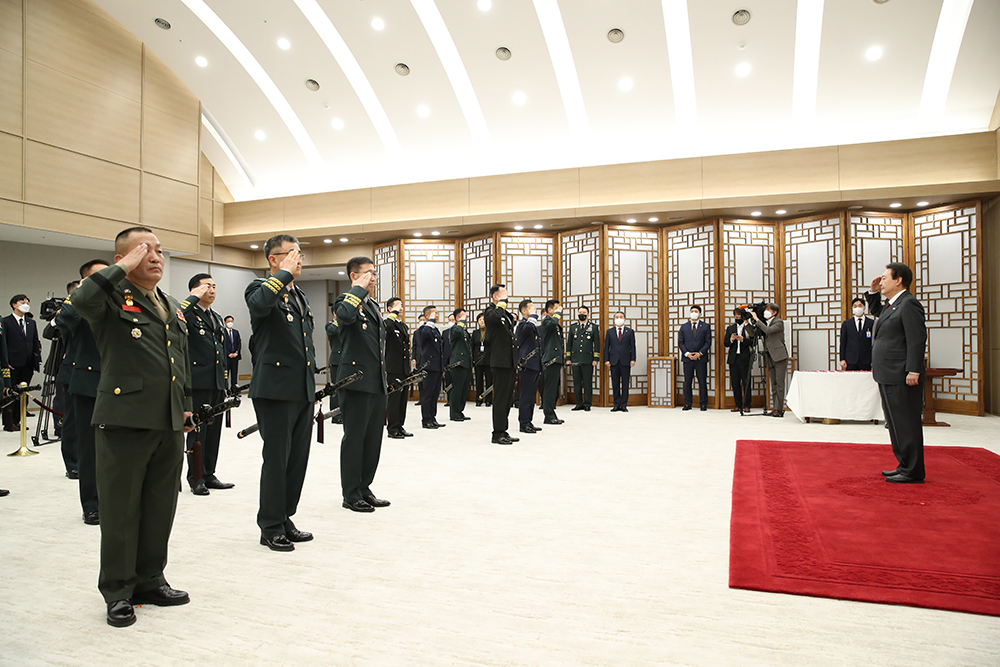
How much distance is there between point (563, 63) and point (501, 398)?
6.21m

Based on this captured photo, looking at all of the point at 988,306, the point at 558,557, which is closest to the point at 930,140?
the point at 988,306

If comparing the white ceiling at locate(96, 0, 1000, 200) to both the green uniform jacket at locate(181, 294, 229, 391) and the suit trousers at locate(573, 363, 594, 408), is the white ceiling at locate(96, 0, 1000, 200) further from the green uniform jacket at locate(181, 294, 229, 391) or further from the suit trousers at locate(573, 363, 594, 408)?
the green uniform jacket at locate(181, 294, 229, 391)

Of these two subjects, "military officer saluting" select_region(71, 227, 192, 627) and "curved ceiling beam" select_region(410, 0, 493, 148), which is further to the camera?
"curved ceiling beam" select_region(410, 0, 493, 148)

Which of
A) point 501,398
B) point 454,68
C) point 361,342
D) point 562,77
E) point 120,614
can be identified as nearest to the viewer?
point 120,614

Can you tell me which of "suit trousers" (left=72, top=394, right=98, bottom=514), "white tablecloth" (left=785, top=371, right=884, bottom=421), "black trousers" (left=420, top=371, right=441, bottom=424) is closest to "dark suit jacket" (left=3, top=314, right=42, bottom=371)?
"suit trousers" (left=72, top=394, right=98, bottom=514)

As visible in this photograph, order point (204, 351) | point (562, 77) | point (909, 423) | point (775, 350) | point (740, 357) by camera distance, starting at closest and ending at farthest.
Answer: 1. point (204, 351)
2. point (909, 423)
3. point (775, 350)
4. point (740, 357)
5. point (562, 77)

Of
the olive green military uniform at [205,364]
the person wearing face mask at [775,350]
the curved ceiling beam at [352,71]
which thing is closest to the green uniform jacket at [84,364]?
the olive green military uniform at [205,364]

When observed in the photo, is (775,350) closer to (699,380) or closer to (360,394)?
(699,380)

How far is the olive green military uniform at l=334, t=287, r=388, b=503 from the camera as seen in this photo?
356 cm

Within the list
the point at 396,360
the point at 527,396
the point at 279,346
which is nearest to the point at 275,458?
the point at 279,346

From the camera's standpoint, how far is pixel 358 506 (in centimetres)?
359

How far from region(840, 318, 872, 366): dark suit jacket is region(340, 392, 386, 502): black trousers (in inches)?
274

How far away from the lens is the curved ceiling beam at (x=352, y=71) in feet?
31.3

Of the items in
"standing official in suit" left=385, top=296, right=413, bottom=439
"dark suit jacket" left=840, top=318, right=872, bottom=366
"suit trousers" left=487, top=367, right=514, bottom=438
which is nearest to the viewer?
"suit trousers" left=487, top=367, right=514, bottom=438
